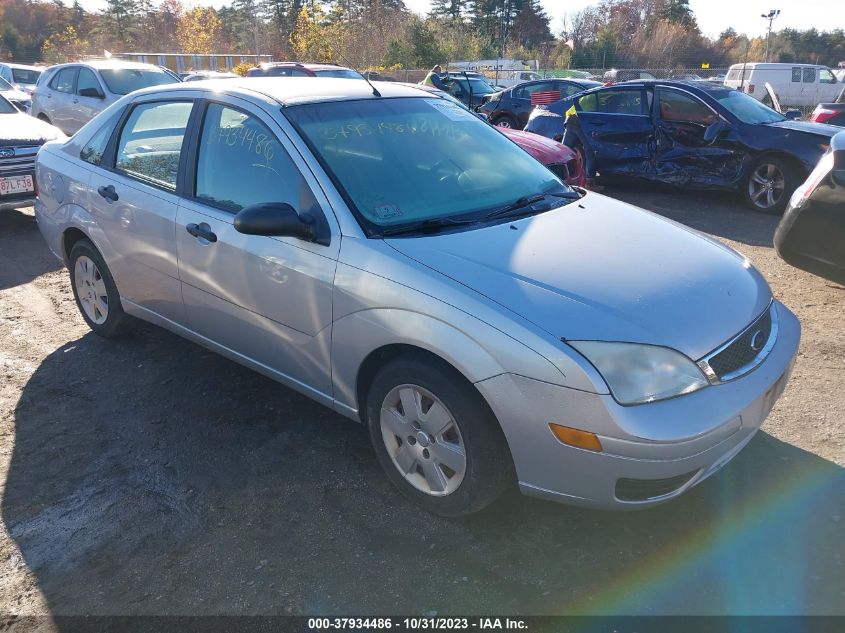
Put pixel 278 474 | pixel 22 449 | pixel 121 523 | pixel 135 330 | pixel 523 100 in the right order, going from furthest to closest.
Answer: pixel 523 100, pixel 135 330, pixel 22 449, pixel 278 474, pixel 121 523

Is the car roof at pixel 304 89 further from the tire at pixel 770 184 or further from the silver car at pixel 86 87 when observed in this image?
the silver car at pixel 86 87

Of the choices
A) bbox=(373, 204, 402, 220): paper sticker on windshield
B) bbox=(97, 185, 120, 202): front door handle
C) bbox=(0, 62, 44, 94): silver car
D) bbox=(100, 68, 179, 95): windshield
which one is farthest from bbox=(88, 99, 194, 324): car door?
bbox=(0, 62, 44, 94): silver car

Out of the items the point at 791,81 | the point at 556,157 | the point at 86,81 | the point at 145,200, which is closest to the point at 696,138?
the point at 556,157

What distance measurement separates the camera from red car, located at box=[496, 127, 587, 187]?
716 cm

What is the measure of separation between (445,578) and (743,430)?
1.23 m

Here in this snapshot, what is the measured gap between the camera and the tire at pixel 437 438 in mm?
2619

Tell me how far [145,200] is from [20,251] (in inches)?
155

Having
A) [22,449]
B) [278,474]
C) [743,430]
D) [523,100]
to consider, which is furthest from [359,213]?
[523,100]

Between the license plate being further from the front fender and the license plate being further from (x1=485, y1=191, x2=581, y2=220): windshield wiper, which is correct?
(x1=485, y1=191, x2=581, y2=220): windshield wiper

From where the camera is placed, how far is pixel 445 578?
2619mm

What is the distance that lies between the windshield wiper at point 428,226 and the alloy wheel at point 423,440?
0.66 metres

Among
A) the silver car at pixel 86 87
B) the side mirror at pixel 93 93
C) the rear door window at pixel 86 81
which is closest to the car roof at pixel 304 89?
the side mirror at pixel 93 93

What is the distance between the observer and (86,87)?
448 inches

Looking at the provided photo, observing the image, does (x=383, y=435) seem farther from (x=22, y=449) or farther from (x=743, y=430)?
(x=22, y=449)
